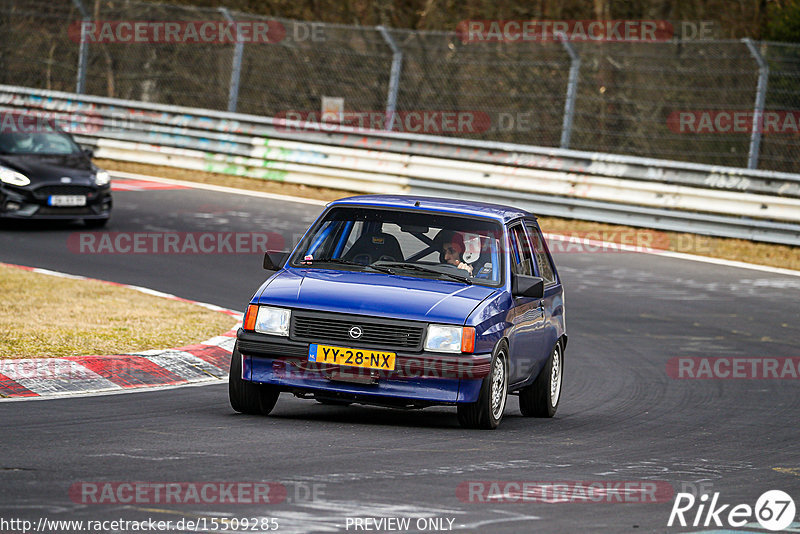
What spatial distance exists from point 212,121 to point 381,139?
353cm

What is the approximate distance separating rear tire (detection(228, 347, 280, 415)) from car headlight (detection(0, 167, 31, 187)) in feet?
33.3

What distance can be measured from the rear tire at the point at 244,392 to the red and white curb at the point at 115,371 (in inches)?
50.1

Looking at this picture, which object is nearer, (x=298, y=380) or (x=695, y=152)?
(x=298, y=380)

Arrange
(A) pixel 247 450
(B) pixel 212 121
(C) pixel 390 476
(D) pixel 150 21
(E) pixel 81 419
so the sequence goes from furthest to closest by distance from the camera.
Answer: (D) pixel 150 21 < (B) pixel 212 121 < (E) pixel 81 419 < (A) pixel 247 450 < (C) pixel 390 476

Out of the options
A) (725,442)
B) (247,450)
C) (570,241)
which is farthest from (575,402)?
(570,241)

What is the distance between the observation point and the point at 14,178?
1772 cm

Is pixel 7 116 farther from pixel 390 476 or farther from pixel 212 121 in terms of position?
pixel 390 476

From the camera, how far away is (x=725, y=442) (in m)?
8.61

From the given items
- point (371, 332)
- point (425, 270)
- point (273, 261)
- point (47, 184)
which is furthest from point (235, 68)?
point (371, 332)
